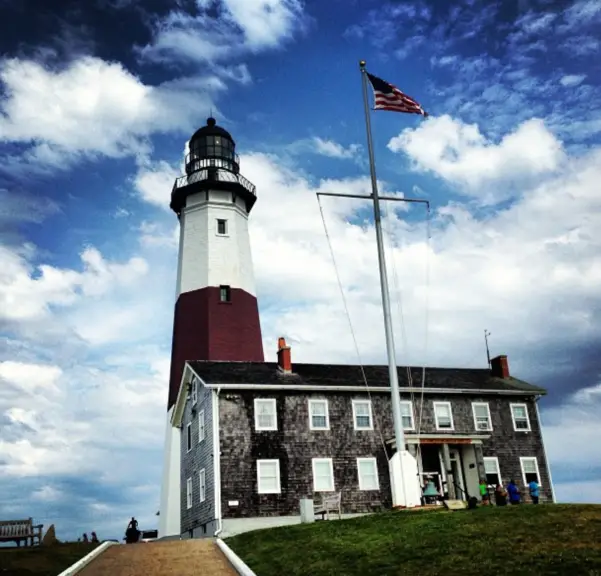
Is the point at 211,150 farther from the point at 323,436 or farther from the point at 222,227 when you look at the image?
the point at 323,436

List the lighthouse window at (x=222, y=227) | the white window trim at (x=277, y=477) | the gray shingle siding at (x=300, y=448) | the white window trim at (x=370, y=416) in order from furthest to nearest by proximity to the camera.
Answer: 1. the lighthouse window at (x=222, y=227)
2. the white window trim at (x=370, y=416)
3. the white window trim at (x=277, y=477)
4. the gray shingle siding at (x=300, y=448)

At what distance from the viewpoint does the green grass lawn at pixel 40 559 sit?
20781 mm

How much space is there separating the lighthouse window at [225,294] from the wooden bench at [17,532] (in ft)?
63.0

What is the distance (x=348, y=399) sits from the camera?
3650 centimetres

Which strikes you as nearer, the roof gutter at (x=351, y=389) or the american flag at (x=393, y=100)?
the american flag at (x=393, y=100)

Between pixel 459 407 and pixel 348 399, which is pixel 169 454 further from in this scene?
pixel 459 407

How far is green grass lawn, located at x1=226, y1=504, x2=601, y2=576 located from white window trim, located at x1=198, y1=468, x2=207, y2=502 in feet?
28.4

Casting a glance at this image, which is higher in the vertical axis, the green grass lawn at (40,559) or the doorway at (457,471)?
the doorway at (457,471)

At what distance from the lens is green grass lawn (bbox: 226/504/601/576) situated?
16531mm

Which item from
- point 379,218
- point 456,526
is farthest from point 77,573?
point 379,218

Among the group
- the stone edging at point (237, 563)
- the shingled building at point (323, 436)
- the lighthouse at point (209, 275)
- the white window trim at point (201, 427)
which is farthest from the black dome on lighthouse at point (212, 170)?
the stone edging at point (237, 563)

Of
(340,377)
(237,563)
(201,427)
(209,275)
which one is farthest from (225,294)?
(237,563)

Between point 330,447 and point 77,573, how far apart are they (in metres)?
17.1

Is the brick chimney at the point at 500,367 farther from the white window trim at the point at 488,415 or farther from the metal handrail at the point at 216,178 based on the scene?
the metal handrail at the point at 216,178
